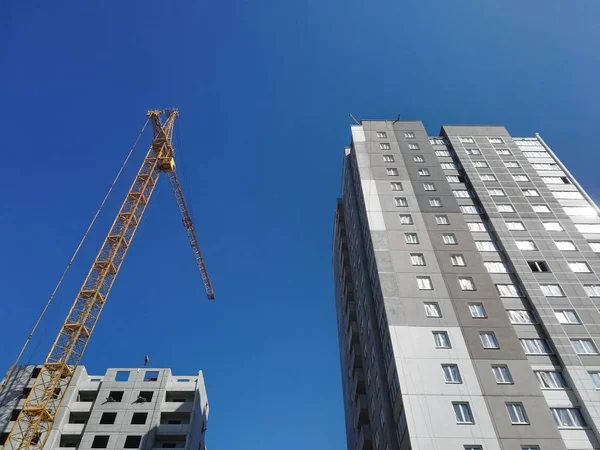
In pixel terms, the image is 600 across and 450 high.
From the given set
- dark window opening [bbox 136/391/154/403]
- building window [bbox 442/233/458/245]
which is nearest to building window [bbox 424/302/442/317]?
building window [bbox 442/233/458/245]

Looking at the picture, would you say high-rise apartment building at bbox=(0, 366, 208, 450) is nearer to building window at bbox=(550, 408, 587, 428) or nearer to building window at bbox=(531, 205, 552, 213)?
building window at bbox=(550, 408, 587, 428)

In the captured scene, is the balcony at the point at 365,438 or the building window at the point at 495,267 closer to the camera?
the balcony at the point at 365,438

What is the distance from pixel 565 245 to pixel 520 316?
11.4 meters

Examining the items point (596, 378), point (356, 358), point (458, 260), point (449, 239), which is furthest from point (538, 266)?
A: point (356, 358)

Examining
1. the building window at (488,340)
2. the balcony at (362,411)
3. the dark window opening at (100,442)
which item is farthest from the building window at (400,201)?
the dark window opening at (100,442)

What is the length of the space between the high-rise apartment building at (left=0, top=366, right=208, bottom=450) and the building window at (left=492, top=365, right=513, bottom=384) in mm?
37036

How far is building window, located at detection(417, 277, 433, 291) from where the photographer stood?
41844mm

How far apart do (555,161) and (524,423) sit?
3924 centimetres

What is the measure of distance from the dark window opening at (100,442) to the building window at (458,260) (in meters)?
44.1

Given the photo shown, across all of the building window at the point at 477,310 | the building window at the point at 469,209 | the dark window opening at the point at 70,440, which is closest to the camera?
the building window at the point at 477,310

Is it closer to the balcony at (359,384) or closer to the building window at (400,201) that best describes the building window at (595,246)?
the building window at (400,201)

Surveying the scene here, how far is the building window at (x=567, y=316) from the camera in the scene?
39659 mm

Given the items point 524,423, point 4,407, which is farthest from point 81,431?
point 524,423

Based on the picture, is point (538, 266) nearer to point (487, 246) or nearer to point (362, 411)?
point (487, 246)
